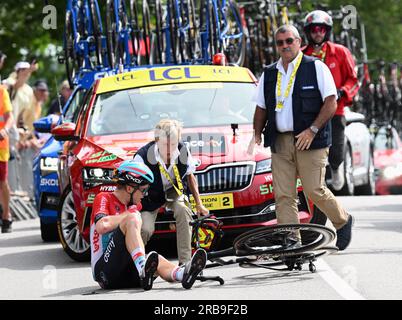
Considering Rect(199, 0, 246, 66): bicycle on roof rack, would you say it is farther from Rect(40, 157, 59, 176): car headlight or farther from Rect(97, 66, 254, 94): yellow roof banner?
Rect(97, 66, 254, 94): yellow roof banner

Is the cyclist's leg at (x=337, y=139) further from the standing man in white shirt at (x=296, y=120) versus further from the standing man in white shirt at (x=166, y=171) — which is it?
the standing man in white shirt at (x=166, y=171)

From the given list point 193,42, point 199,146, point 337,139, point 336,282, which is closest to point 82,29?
point 193,42

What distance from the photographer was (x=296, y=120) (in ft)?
37.1

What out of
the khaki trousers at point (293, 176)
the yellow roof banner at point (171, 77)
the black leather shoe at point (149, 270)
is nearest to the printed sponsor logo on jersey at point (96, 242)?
the black leather shoe at point (149, 270)

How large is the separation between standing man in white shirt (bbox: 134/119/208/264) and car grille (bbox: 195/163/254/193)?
73 centimetres

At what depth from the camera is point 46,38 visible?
37.5m

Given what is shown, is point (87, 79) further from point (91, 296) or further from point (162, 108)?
point (91, 296)

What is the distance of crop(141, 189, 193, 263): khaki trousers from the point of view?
1092cm

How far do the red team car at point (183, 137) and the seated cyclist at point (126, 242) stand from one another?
1808 mm

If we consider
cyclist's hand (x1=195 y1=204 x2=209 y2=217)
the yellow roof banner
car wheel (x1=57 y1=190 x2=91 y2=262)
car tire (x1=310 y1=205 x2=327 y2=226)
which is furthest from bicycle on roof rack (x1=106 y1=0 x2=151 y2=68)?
cyclist's hand (x1=195 y1=204 x2=209 y2=217)

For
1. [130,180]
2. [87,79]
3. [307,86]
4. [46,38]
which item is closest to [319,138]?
[307,86]

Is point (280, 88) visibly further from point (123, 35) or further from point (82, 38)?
point (82, 38)

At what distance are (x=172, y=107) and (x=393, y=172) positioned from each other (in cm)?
1062

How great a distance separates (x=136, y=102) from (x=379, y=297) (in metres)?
5.11
